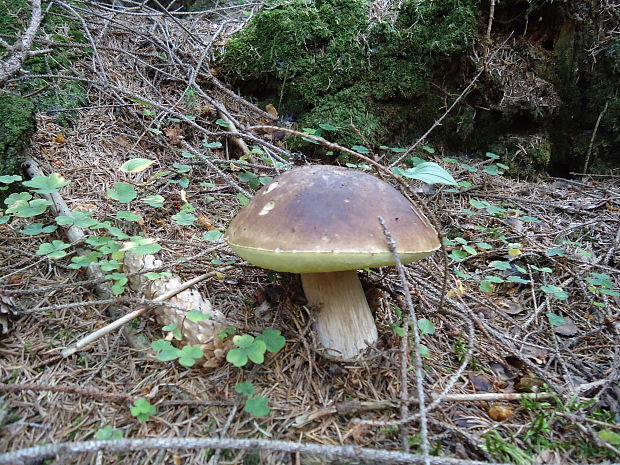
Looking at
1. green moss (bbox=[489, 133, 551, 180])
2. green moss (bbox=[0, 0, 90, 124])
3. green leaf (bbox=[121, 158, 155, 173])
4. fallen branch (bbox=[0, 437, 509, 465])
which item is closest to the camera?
fallen branch (bbox=[0, 437, 509, 465])

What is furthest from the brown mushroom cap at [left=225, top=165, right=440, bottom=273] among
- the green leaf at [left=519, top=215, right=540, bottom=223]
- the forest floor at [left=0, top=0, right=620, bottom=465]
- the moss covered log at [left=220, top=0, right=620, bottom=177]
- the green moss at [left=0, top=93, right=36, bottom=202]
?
the moss covered log at [left=220, top=0, right=620, bottom=177]

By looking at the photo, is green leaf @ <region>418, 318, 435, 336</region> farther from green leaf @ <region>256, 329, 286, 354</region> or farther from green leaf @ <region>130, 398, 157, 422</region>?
green leaf @ <region>130, 398, 157, 422</region>

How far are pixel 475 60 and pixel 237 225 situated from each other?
112 inches

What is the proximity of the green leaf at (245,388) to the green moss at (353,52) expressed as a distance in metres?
2.27

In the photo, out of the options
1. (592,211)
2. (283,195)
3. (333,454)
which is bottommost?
(592,211)

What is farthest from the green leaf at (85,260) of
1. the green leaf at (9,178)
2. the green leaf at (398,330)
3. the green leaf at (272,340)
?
the green leaf at (398,330)

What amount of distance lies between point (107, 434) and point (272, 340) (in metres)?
0.55

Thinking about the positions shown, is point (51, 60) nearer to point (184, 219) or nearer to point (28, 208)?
point (28, 208)

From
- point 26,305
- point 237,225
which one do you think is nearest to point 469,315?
point 237,225

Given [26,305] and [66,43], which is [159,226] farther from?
Answer: [66,43]

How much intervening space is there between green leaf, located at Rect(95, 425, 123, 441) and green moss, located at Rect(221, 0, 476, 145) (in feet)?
8.36

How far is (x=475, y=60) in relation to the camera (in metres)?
3.13

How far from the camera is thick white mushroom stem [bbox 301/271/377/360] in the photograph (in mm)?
1396

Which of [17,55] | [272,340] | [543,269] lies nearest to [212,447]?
[272,340]
